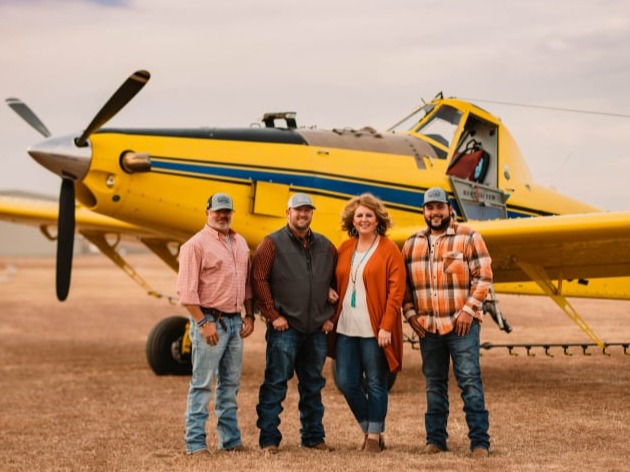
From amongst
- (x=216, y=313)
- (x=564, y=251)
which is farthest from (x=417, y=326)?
(x=564, y=251)

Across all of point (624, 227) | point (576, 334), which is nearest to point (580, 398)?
point (624, 227)

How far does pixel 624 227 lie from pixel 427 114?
3.08m

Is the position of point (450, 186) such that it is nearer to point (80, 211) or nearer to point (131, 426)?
point (131, 426)

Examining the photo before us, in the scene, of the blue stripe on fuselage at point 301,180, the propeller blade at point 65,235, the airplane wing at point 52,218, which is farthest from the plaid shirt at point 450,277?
the airplane wing at point 52,218

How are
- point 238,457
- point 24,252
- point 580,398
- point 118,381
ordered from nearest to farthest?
point 238,457
point 580,398
point 118,381
point 24,252

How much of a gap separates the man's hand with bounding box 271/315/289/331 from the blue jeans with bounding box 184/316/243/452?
0.24m

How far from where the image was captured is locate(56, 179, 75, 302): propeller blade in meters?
7.88

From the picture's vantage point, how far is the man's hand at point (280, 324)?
5320mm

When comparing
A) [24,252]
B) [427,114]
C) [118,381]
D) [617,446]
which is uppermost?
[427,114]

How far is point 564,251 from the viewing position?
7.82 m

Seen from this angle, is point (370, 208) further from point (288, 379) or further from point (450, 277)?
point (288, 379)

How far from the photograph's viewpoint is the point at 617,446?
17.9 feet

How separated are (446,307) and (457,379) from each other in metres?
0.44

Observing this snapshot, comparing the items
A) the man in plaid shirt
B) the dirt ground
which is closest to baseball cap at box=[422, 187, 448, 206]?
the man in plaid shirt
